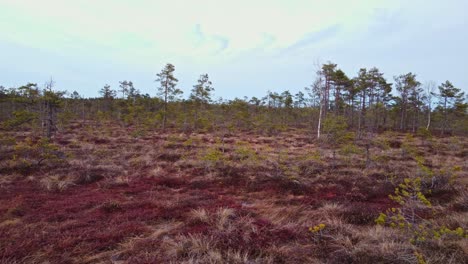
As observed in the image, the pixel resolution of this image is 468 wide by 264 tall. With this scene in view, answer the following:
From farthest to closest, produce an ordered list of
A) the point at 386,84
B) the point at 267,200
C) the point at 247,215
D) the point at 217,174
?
the point at 386,84 → the point at 217,174 → the point at 267,200 → the point at 247,215

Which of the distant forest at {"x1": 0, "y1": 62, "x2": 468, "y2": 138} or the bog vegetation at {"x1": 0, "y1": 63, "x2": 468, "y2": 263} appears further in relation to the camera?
the distant forest at {"x1": 0, "y1": 62, "x2": 468, "y2": 138}

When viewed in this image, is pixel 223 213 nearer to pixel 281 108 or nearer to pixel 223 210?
pixel 223 210

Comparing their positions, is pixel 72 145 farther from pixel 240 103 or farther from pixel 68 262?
pixel 240 103

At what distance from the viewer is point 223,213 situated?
17.2 feet

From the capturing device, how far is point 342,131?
11758mm

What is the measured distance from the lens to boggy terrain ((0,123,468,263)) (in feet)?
12.0

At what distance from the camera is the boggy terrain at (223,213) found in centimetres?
365

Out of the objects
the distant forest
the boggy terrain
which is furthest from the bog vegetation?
the distant forest

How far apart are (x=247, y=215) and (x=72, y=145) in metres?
15.0

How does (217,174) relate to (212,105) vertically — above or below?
below

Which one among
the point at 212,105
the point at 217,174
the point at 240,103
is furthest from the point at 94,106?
the point at 217,174

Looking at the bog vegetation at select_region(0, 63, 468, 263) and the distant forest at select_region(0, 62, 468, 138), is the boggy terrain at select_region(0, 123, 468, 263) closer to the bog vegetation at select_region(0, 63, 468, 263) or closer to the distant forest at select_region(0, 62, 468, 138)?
the bog vegetation at select_region(0, 63, 468, 263)

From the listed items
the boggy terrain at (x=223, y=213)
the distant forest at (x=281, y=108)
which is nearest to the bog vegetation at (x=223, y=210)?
the boggy terrain at (x=223, y=213)

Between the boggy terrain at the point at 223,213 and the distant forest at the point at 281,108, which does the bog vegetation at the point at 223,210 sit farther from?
the distant forest at the point at 281,108
